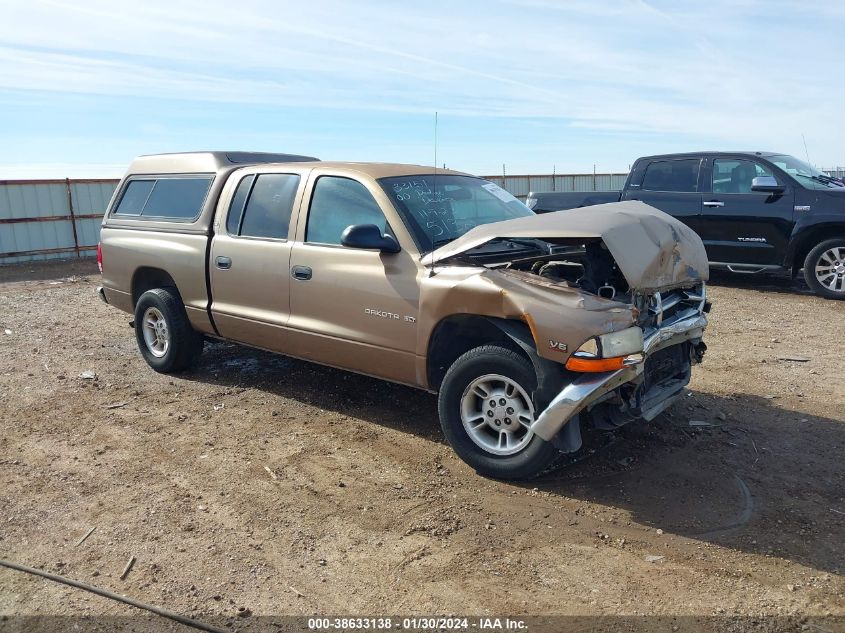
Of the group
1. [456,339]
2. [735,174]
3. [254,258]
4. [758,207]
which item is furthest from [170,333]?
[735,174]

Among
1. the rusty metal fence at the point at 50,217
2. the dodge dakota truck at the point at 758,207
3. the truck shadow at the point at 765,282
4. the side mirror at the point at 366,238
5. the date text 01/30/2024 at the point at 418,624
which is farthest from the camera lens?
the rusty metal fence at the point at 50,217

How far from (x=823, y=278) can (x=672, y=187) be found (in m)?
2.45

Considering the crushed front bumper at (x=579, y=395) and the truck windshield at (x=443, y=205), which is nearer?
the crushed front bumper at (x=579, y=395)

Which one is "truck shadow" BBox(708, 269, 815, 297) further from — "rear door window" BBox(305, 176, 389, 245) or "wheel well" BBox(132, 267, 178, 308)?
"wheel well" BBox(132, 267, 178, 308)

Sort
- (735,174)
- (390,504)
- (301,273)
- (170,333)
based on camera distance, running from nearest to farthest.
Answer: (390,504)
(301,273)
(170,333)
(735,174)

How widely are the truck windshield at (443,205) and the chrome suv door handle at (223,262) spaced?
159cm

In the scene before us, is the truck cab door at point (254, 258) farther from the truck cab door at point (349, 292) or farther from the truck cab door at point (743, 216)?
the truck cab door at point (743, 216)

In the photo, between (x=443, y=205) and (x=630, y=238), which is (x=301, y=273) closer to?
(x=443, y=205)

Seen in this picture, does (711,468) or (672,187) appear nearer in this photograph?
(711,468)

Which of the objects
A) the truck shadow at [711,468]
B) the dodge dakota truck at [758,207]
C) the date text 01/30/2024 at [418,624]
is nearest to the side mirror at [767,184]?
the dodge dakota truck at [758,207]

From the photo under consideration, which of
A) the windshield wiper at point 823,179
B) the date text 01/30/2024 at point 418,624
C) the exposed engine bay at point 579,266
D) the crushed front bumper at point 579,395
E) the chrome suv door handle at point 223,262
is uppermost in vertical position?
the windshield wiper at point 823,179

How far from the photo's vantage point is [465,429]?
437 centimetres

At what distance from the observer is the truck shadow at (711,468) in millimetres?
3727

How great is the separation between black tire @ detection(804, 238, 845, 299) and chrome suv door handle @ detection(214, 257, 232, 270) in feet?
24.9
